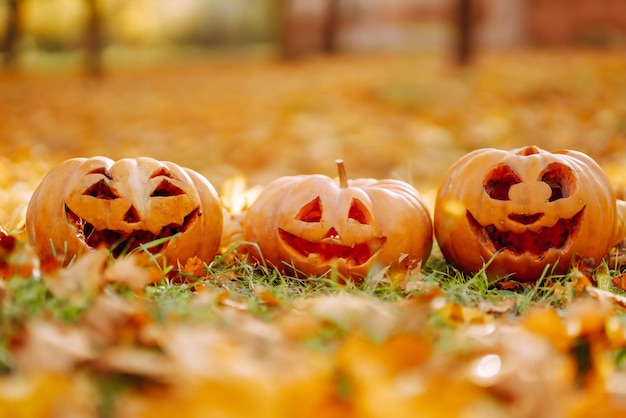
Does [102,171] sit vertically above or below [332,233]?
above

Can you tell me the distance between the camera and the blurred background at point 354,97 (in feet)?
19.1

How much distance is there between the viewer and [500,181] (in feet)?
7.99

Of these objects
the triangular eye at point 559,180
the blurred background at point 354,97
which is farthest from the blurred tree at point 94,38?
the triangular eye at point 559,180

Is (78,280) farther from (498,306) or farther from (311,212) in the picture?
(498,306)

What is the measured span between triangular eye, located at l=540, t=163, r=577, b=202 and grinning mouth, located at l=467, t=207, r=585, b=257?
0.09 metres

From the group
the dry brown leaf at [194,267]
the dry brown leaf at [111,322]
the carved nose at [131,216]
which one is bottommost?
the dry brown leaf at [194,267]

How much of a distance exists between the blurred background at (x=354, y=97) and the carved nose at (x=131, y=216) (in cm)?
109

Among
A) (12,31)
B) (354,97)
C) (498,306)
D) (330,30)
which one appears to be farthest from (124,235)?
(12,31)

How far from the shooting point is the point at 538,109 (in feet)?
23.1

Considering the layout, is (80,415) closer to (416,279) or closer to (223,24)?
(416,279)

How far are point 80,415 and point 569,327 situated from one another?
1.05 meters

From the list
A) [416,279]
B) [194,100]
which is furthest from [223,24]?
[416,279]

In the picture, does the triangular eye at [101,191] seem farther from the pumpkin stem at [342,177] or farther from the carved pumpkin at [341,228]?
the pumpkin stem at [342,177]

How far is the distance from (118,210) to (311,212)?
25.1 inches
